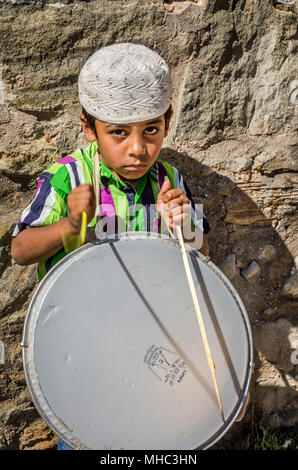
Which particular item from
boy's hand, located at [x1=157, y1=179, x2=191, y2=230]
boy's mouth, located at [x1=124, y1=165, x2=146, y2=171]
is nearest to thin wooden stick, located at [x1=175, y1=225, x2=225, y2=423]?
boy's hand, located at [x1=157, y1=179, x2=191, y2=230]

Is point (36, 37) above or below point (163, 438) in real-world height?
above

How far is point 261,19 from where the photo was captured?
5.36 ft

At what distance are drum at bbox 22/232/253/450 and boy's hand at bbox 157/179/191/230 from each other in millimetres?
56

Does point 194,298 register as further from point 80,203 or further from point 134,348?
point 80,203

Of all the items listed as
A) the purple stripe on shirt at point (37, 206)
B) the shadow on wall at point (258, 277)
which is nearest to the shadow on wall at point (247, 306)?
the shadow on wall at point (258, 277)

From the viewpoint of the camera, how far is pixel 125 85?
124cm

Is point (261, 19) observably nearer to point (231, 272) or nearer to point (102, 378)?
point (231, 272)

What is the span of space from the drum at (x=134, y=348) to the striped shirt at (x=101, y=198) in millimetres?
136

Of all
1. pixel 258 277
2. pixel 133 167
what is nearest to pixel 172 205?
pixel 133 167

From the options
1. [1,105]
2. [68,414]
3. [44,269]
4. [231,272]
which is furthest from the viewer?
[231,272]

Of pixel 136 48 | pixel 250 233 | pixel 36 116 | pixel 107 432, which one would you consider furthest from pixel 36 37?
pixel 107 432

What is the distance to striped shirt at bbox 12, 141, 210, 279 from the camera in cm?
135

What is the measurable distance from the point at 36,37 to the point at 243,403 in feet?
3.60

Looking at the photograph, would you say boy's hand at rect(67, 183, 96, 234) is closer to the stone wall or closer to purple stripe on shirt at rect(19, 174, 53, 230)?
purple stripe on shirt at rect(19, 174, 53, 230)
